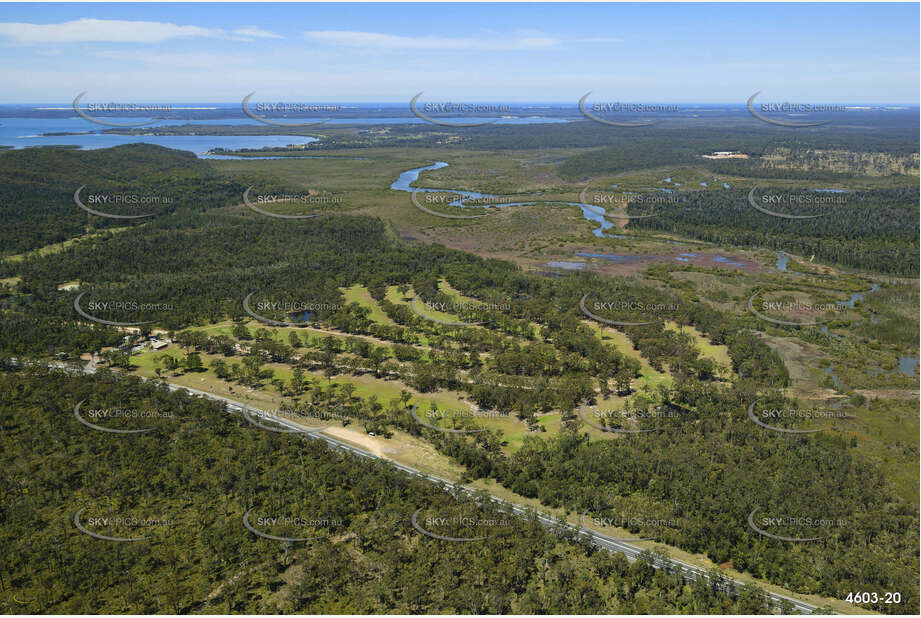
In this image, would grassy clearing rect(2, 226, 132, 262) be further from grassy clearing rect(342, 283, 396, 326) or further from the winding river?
the winding river

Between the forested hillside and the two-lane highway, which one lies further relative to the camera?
the two-lane highway

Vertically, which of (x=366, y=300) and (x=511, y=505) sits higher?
(x=366, y=300)

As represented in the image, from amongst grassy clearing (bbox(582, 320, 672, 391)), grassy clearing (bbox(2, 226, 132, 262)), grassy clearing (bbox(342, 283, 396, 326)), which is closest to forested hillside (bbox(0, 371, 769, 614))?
grassy clearing (bbox(582, 320, 672, 391))

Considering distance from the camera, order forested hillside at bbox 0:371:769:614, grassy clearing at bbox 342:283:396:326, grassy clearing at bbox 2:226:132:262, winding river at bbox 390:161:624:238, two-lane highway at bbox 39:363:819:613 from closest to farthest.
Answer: forested hillside at bbox 0:371:769:614 < two-lane highway at bbox 39:363:819:613 < grassy clearing at bbox 342:283:396:326 < grassy clearing at bbox 2:226:132:262 < winding river at bbox 390:161:624:238

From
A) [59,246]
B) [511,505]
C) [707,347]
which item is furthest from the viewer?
[59,246]

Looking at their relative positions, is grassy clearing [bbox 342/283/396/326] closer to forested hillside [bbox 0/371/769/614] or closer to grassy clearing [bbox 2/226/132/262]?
forested hillside [bbox 0/371/769/614]

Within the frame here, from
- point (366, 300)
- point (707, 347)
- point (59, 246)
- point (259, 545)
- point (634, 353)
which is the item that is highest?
point (59, 246)

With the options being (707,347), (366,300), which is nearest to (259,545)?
(366,300)

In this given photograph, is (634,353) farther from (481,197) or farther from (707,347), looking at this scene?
(481,197)

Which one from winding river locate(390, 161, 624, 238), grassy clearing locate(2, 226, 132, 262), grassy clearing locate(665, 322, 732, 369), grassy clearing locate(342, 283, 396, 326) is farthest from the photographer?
winding river locate(390, 161, 624, 238)

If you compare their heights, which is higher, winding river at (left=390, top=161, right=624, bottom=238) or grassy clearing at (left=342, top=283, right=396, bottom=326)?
winding river at (left=390, top=161, right=624, bottom=238)

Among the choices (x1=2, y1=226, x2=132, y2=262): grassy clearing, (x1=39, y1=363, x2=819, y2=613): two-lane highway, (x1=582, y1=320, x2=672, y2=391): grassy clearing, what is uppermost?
(x1=2, y1=226, x2=132, y2=262): grassy clearing

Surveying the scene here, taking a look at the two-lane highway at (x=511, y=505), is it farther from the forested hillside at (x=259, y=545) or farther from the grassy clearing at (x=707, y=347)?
the grassy clearing at (x=707, y=347)
